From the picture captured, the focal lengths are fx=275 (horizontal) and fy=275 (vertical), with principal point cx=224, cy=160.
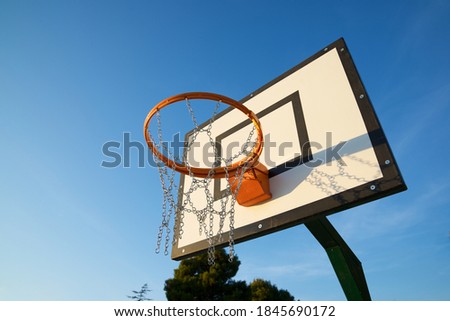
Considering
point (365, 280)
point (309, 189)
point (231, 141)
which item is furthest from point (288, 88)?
point (365, 280)

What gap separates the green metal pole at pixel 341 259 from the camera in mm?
1669

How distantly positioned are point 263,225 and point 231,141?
86 centimetres

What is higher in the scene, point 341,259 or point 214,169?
point 214,169

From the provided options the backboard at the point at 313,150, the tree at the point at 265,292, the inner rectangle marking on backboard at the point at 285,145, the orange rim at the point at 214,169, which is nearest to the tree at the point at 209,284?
the tree at the point at 265,292

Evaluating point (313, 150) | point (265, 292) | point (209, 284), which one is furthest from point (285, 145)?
point (265, 292)

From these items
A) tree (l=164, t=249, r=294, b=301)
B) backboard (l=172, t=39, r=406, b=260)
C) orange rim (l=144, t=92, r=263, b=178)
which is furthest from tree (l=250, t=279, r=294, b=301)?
orange rim (l=144, t=92, r=263, b=178)

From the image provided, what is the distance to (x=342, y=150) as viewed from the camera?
1.66 metres

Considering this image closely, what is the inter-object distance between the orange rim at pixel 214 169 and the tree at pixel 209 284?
7414 millimetres

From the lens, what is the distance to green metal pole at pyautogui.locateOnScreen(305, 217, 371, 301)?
167 centimetres

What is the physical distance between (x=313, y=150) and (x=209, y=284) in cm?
794

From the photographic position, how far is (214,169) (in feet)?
6.25

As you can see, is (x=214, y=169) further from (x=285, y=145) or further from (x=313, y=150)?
(x=313, y=150)

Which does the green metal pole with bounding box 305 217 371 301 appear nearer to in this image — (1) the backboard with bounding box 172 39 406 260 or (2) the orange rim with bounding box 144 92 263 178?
(1) the backboard with bounding box 172 39 406 260
